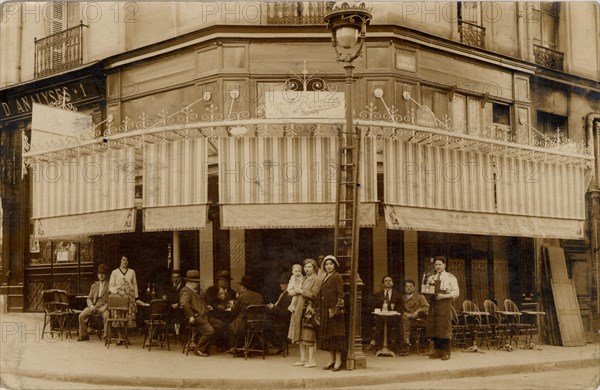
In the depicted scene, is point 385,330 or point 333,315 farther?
point 385,330

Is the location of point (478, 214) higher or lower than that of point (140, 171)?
lower

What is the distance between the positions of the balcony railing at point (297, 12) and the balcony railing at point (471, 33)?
8.24ft

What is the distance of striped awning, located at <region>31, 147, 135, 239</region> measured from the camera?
458 inches

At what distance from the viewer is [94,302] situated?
12094 mm

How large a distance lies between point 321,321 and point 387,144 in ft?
9.96

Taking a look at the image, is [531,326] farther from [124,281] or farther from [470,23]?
[124,281]

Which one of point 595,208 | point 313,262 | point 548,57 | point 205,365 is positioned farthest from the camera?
point 548,57

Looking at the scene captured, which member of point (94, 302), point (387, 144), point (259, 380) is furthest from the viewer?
point (94, 302)

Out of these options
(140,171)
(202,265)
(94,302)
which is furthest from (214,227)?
(94,302)

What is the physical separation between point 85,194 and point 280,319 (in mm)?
3826

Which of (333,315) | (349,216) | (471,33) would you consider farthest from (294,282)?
(471,33)

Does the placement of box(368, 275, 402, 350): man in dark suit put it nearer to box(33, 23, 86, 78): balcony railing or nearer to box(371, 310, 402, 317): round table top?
box(371, 310, 402, 317): round table top

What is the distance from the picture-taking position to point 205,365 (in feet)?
33.7

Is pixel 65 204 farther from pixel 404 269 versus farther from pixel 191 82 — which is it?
pixel 404 269
